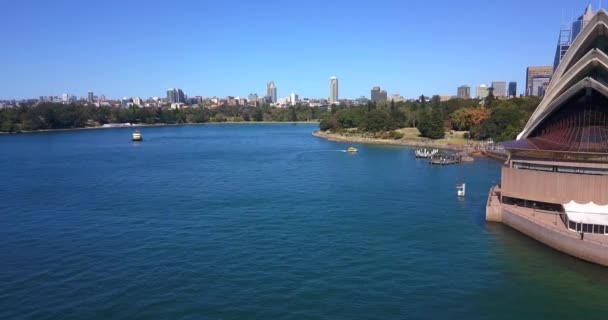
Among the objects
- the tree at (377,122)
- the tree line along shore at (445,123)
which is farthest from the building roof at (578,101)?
the tree at (377,122)

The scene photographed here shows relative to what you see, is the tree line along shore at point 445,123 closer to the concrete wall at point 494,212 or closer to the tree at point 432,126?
the tree at point 432,126

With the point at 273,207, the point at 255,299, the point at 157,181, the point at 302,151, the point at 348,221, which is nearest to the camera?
the point at 255,299

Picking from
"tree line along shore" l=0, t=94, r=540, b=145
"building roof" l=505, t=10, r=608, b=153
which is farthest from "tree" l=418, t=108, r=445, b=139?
"building roof" l=505, t=10, r=608, b=153

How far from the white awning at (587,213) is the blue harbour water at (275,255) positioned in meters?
1.91

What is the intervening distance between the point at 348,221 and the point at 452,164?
27665 millimetres

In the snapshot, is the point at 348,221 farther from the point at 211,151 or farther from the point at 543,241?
the point at 211,151

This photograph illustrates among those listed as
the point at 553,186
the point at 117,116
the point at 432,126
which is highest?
the point at 117,116

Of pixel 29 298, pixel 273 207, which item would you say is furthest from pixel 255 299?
pixel 273 207

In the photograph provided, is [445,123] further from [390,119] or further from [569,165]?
[569,165]

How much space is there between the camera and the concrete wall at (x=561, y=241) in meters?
19.0

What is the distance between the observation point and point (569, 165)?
942 inches

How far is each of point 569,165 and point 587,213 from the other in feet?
11.6

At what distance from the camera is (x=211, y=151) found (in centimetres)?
6931

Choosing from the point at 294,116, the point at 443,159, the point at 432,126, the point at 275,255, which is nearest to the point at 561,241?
the point at 275,255
